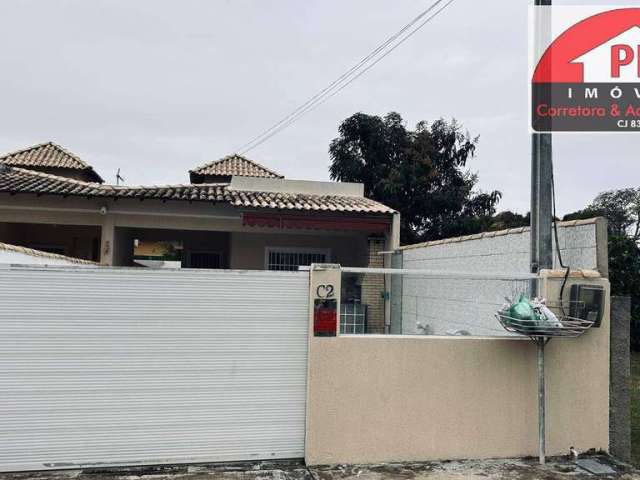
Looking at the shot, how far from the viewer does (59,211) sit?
469 inches

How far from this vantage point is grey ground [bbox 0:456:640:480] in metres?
4.29

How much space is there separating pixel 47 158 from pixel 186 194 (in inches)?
439

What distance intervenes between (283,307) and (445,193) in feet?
65.1

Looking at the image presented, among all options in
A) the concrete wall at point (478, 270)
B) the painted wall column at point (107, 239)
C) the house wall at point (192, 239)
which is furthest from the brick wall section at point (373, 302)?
the house wall at point (192, 239)

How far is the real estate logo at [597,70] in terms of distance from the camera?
7434 millimetres

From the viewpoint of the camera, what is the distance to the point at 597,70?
25.4 feet

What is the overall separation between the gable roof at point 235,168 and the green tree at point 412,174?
4.96 m

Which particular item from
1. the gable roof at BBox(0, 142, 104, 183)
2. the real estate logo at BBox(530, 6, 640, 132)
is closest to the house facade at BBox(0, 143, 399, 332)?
the gable roof at BBox(0, 142, 104, 183)

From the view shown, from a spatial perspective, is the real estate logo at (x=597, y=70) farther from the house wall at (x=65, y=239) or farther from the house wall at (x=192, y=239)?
the house wall at (x=65, y=239)

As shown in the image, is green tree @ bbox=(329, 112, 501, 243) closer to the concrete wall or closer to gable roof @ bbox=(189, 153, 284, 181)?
gable roof @ bbox=(189, 153, 284, 181)

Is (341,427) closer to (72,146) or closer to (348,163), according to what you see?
(348,163)

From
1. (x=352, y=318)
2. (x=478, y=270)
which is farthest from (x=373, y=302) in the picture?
(x=478, y=270)

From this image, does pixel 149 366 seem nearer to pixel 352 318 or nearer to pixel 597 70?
pixel 352 318

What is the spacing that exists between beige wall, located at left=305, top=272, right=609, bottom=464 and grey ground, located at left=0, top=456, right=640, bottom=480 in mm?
136
